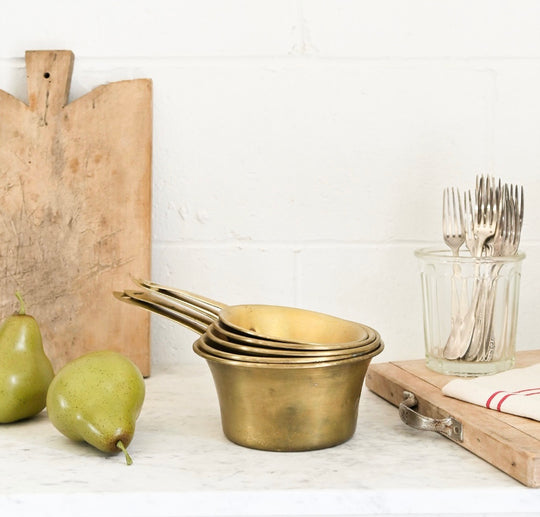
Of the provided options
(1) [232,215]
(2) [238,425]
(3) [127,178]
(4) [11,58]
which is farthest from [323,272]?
(4) [11,58]

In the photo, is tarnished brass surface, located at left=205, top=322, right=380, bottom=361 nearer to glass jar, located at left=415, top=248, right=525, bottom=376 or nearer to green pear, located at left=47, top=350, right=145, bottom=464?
green pear, located at left=47, top=350, right=145, bottom=464

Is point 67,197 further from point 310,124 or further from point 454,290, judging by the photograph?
point 454,290

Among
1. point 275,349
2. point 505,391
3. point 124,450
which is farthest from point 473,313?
point 124,450

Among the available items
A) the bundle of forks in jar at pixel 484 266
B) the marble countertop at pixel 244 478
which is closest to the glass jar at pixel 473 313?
the bundle of forks in jar at pixel 484 266

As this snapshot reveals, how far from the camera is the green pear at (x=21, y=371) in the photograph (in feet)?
2.74

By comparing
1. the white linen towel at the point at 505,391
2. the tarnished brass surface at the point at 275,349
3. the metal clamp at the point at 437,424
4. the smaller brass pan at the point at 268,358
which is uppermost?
the tarnished brass surface at the point at 275,349

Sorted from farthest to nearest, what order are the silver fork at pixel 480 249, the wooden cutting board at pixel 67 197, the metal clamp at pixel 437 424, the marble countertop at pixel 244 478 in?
the wooden cutting board at pixel 67 197 < the silver fork at pixel 480 249 < the metal clamp at pixel 437 424 < the marble countertop at pixel 244 478

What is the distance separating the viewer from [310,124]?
44.1 inches

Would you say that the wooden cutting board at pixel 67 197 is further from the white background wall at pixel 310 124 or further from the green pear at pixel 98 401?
the green pear at pixel 98 401

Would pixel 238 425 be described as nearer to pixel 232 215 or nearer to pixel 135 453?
pixel 135 453

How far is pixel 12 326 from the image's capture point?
856mm

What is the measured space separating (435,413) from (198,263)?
441 mm

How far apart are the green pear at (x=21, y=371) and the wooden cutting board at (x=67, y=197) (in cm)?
20

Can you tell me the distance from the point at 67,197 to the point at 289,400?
485mm
